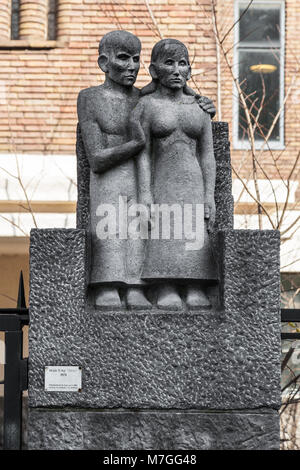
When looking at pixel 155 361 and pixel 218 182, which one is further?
pixel 218 182

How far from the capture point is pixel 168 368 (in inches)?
155

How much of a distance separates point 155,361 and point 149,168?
950 millimetres

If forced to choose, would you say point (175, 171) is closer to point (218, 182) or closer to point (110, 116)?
point (218, 182)

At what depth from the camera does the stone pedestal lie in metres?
3.93

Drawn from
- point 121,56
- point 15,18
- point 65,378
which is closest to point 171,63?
point 121,56

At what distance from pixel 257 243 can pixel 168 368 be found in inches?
29.0

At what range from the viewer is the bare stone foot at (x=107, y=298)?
4.01m

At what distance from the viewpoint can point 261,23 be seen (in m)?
9.35

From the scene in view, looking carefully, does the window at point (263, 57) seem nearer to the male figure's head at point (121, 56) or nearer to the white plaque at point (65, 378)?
the male figure's head at point (121, 56)

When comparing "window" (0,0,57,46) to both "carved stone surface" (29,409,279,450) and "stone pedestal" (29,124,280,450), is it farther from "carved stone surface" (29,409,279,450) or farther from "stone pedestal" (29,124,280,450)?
"carved stone surface" (29,409,279,450)

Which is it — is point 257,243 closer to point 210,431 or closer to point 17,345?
point 210,431

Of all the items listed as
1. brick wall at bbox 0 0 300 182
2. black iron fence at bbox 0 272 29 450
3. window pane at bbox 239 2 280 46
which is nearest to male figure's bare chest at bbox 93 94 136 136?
black iron fence at bbox 0 272 29 450

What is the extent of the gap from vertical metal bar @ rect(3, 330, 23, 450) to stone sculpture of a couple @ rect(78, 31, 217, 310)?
486 millimetres

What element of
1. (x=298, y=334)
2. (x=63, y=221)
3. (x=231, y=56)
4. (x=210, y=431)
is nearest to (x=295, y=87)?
(x=231, y=56)
